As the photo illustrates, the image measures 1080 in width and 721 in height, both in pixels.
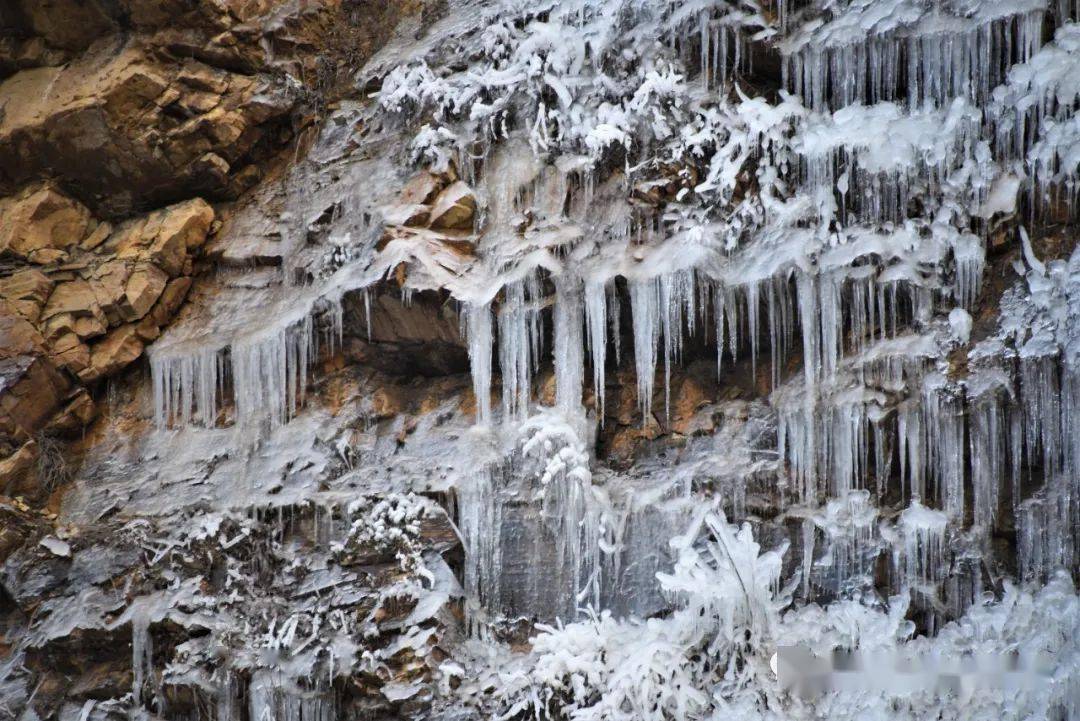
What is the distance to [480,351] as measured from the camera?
9328mm

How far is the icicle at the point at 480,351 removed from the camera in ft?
30.5

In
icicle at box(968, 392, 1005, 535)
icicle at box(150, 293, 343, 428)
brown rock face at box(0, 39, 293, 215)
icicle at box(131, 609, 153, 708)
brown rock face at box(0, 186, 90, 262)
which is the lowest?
icicle at box(131, 609, 153, 708)

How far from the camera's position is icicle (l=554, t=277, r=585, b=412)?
30.0 feet

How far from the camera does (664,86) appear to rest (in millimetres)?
9703

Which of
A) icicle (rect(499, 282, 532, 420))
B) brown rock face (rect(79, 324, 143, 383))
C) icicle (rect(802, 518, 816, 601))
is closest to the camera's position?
icicle (rect(802, 518, 816, 601))

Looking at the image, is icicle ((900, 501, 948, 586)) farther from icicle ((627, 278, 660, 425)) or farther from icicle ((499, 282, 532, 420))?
icicle ((499, 282, 532, 420))

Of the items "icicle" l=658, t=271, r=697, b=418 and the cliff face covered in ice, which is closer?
the cliff face covered in ice

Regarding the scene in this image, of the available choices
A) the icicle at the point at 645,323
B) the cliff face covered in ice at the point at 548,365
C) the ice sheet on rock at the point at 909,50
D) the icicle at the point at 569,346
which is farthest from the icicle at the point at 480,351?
the ice sheet on rock at the point at 909,50

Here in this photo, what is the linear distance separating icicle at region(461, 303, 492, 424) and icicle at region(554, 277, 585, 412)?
0.56 m

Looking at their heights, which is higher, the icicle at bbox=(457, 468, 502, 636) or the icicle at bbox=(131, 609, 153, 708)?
the icicle at bbox=(457, 468, 502, 636)

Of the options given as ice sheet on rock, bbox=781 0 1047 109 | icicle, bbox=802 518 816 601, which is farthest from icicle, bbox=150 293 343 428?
ice sheet on rock, bbox=781 0 1047 109

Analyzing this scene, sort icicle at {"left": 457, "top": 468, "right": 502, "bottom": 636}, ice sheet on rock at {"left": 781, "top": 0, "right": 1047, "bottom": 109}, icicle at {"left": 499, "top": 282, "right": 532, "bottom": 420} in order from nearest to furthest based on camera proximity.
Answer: icicle at {"left": 457, "top": 468, "right": 502, "bottom": 636} < ice sheet on rock at {"left": 781, "top": 0, "right": 1047, "bottom": 109} < icicle at {"left": 499, "top": 282, "right": 532, "bottom": 420}

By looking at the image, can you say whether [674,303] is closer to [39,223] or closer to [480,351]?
[480,351]

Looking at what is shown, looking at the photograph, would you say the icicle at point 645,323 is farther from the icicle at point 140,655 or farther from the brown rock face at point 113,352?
the brown rock face at point 113,352
